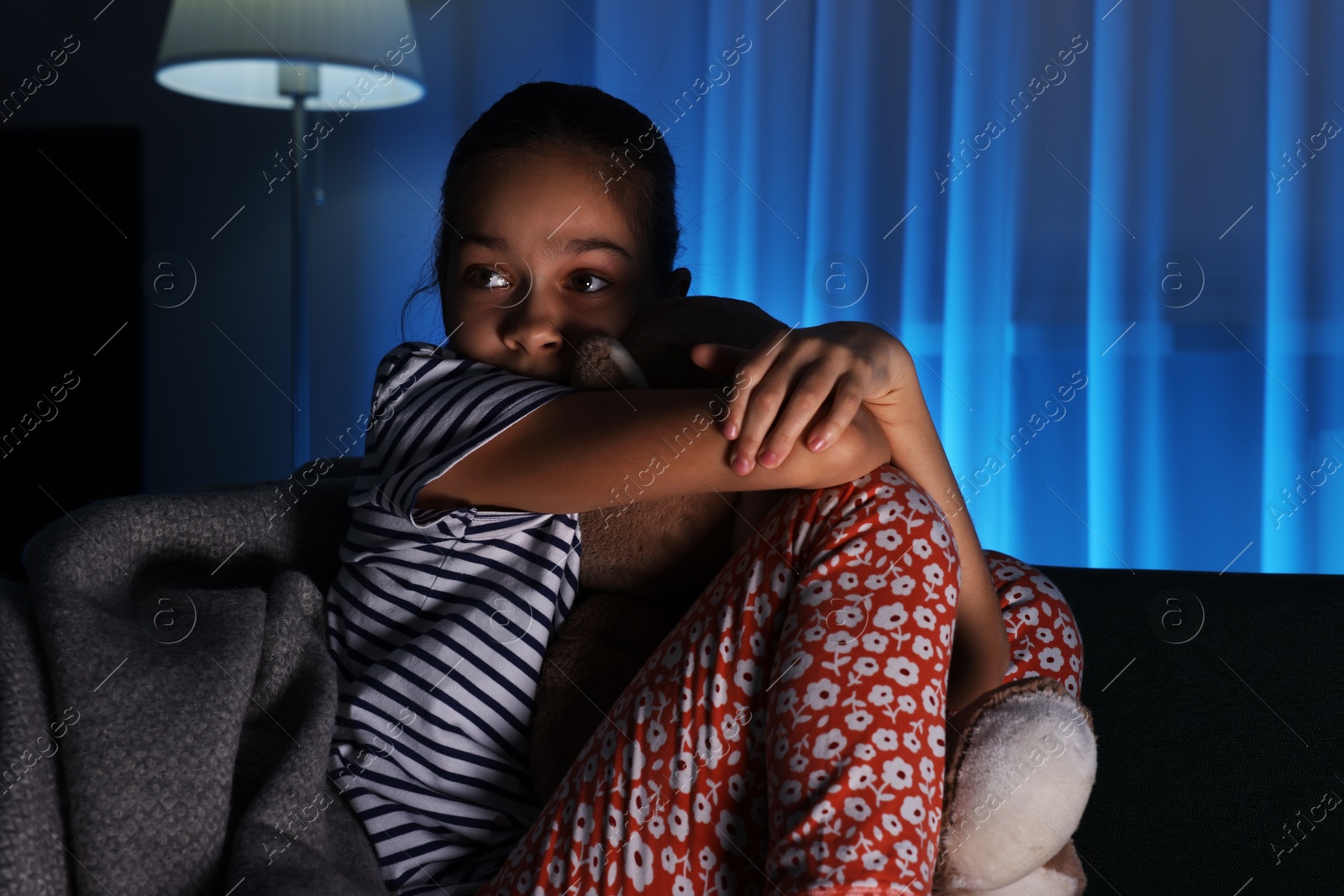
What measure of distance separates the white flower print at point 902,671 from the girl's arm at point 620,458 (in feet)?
0.34

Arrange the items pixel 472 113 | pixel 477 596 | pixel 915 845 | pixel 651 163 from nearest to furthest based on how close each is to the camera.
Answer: pixel 915 845
pixel 477 596
pixel 651 163
pixel 472 113

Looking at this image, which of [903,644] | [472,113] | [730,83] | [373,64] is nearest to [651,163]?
[903,644]

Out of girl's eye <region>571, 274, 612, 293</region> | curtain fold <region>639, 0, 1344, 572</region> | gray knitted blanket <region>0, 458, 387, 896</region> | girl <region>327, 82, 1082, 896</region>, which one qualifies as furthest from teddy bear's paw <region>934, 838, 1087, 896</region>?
curtain fold <region>639, 0, 1344, 572</region>

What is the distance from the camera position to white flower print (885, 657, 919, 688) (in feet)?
1.66

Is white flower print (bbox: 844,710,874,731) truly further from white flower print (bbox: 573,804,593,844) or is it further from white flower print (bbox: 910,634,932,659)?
white flower print (bbox: 573,804,593,844)

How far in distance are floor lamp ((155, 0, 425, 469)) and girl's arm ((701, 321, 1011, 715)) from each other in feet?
4.43

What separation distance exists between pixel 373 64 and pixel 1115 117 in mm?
1351

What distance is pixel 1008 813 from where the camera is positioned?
1.81ft

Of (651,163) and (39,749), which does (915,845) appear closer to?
(39,749)

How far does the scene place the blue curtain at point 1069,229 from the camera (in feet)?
6.31

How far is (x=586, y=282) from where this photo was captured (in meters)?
0.83

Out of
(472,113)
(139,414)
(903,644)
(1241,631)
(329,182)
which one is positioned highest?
(472,113)

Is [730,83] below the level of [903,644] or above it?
above

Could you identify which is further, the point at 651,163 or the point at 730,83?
the point at 730,83
